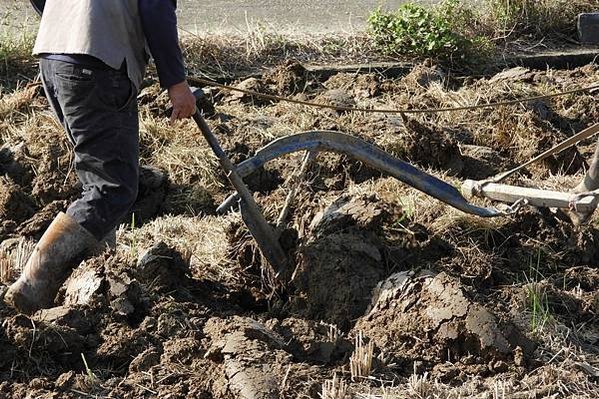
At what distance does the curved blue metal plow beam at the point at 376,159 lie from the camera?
5.57 metres

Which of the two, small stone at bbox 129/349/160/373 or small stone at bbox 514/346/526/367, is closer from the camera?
small stone at bbox 129/349/160/373

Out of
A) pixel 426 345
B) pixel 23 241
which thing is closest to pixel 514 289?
pixel 426 345

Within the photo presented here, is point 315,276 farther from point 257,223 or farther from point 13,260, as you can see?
point 13,260

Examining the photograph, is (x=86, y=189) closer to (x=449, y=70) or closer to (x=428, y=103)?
(x=428, y=103)

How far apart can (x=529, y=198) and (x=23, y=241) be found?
258cm

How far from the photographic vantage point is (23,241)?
5.79 meters

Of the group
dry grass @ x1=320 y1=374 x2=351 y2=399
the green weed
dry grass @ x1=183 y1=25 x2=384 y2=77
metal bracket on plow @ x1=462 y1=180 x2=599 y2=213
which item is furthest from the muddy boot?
dry grass @ x1=183 y1=25 x2=384 y2=77

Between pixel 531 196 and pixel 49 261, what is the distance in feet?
8.16

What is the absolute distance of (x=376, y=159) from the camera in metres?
5.70

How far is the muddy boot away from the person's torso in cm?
70

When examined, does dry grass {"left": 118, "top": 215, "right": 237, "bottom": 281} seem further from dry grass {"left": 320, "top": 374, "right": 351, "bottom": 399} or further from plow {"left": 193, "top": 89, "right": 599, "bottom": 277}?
dry grass {"left": 320, "top": 374, "right": 351, "bottom": 399}

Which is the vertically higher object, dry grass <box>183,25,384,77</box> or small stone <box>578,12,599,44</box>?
small stone <box>578,12,599,44</box>

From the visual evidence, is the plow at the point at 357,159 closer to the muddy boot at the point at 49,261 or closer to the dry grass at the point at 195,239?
the dry grass at the point at 195,239

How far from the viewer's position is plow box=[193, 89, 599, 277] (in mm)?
5367
